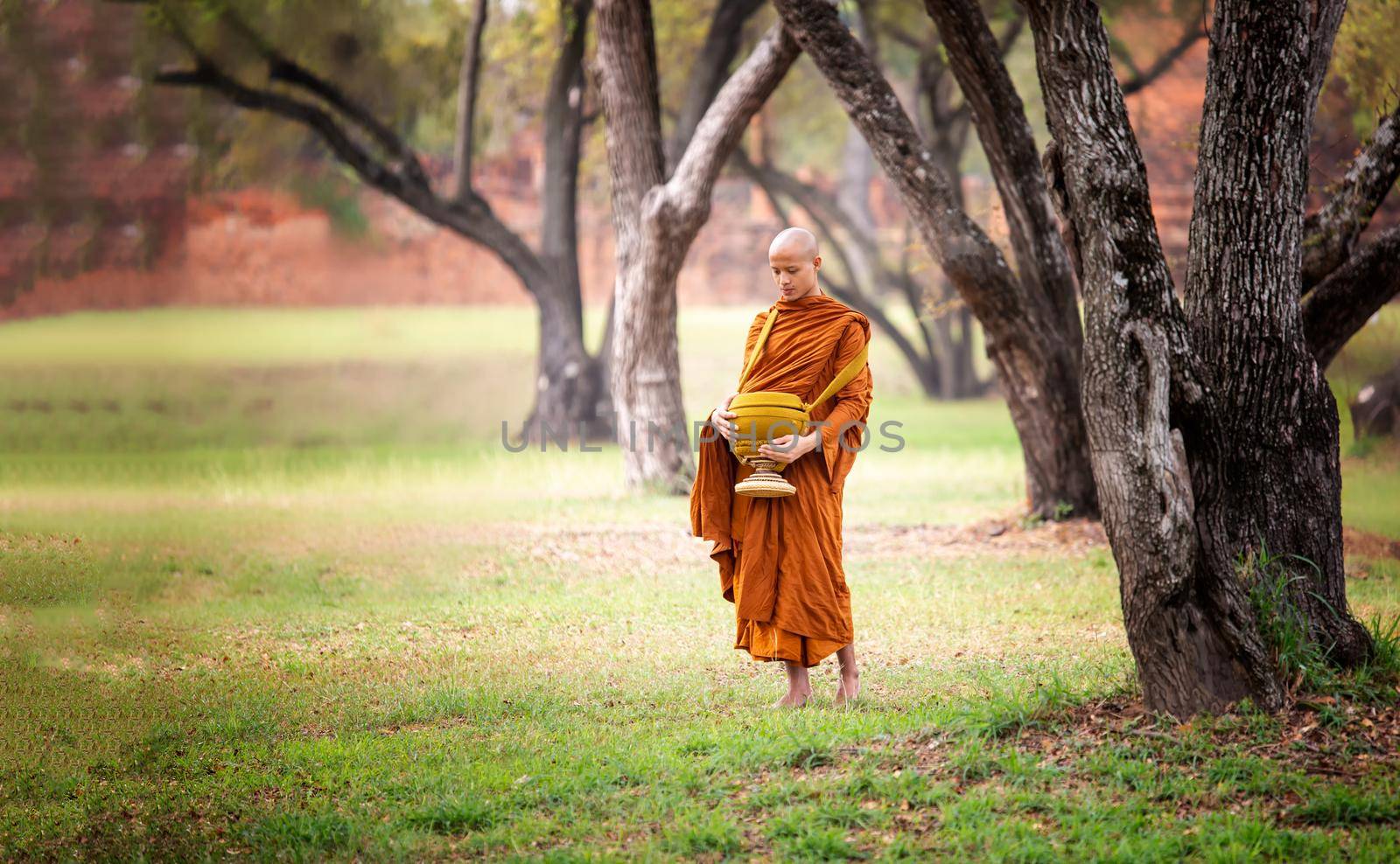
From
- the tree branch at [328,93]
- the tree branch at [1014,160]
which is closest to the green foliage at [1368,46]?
the tree branch at [1014,160]

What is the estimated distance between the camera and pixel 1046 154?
555cm

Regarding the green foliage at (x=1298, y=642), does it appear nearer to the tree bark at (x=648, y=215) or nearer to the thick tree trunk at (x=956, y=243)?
the thick tree trunk at (x=956, y=243)

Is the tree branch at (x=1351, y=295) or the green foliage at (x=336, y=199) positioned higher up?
the green foliage at (x=336, y=199)

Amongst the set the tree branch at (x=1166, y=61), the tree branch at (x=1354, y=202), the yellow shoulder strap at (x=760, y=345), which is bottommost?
the yellow shoulder strap at (x=760, y=345)

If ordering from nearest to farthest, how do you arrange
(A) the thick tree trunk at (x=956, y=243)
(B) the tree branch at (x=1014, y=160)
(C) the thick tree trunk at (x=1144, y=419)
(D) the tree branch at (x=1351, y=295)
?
(C) the thick tree trunk at (x=1144, y=419)
(D) the tree branch at (x=1351, y=295)
(B) the tree branch at (x=1014, y=160)
(A) the thick tree trunk at (x=956, y=243)

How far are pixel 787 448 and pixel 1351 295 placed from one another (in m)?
3.34

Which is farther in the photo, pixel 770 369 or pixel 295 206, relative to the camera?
pixel 295 206

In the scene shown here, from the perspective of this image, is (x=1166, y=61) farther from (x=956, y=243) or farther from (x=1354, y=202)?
(x=1354, y=202)

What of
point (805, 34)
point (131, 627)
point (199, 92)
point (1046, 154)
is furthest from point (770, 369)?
point (199, 92)

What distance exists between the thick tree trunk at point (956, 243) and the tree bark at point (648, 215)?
6.85ft

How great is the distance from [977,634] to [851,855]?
335cm

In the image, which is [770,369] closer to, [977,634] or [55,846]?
[977,634]

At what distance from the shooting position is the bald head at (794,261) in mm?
5309

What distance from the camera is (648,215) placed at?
12273 millimetres
